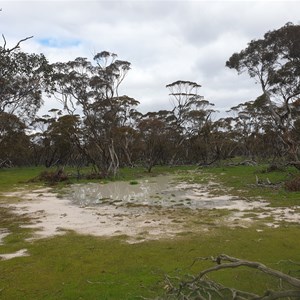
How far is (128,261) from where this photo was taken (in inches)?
296

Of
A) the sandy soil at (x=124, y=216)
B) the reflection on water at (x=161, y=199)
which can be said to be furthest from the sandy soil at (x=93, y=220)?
the reflection on water at (x=161, y=199)

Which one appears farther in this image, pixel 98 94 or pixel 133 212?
pixel 98 94

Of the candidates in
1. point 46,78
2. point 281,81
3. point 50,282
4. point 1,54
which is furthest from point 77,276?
point 281,81

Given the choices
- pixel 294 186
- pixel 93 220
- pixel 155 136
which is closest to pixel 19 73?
pixel 93 220

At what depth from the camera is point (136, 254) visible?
7.99 metres

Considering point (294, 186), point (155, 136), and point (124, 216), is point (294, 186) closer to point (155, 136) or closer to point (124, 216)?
point (124, 216)

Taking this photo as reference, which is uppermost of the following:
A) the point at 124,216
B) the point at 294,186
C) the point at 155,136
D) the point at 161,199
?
the point at 155,136

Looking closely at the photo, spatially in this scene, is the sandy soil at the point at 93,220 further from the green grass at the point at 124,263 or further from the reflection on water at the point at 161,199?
the reflection on water at the point at 161,199

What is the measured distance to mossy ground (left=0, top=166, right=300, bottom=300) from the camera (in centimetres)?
603

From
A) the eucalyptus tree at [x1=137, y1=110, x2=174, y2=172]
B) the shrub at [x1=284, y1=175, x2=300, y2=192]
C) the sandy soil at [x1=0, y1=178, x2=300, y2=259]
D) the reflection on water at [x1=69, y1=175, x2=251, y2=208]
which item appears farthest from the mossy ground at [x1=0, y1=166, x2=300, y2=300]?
the eucalyptus tree at [x1=137, y1=110, x2=174, y2=172]

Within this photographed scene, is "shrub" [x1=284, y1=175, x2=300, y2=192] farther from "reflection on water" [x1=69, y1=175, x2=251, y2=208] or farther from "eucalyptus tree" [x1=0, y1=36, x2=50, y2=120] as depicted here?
"eucalyptus tree" [x1=0, y1=36, x2=50, y2=120]

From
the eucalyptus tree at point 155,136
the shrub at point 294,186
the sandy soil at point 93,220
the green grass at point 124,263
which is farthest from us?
the eucalyptus tree at point 155,136

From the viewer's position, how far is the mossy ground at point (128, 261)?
6031 mm

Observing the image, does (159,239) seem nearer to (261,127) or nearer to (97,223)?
(97,223)
